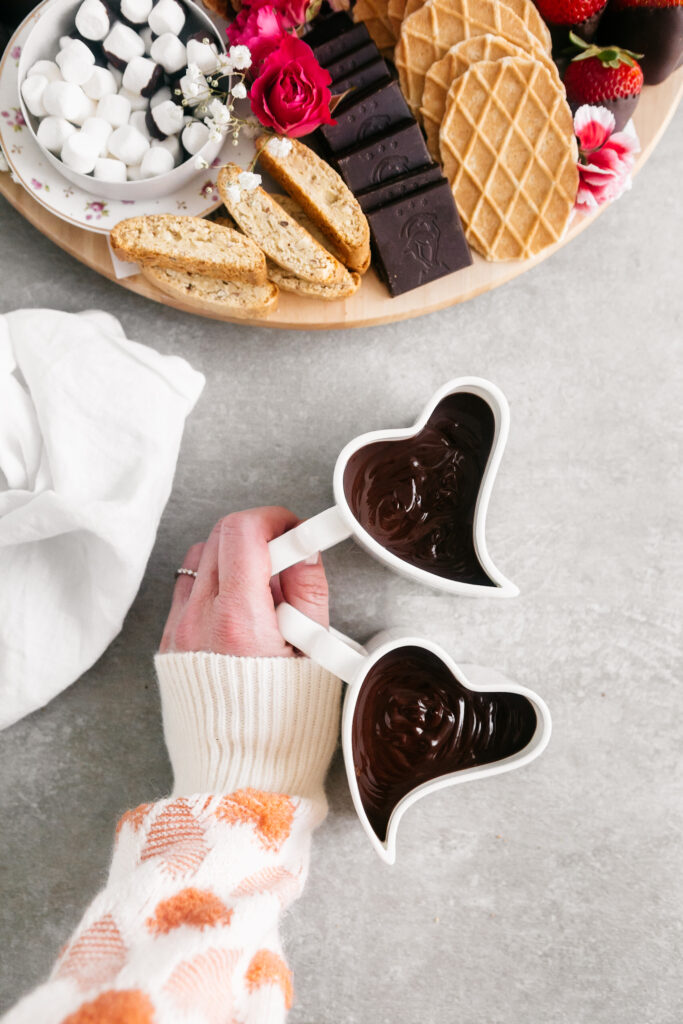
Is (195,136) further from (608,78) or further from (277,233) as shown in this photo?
(608,78)

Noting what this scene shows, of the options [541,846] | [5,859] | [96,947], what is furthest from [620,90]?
[5,859]

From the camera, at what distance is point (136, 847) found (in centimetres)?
93

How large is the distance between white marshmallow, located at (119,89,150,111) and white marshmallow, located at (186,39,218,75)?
0.10m

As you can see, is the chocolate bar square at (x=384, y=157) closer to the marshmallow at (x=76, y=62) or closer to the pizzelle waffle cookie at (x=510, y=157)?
the pizzelle waffle cookie at (x=510, y=157)

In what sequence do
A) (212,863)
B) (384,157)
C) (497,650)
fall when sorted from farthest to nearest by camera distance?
(497,650) → (384,157) → (212,863)

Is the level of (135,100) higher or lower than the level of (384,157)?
higher

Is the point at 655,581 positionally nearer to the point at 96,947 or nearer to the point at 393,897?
the point at 393,897

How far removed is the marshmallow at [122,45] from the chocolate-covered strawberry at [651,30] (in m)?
0.74

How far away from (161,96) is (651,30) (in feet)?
2.49

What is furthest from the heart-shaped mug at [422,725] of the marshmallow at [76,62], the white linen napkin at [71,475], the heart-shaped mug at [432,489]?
the marshmallow at [76,62]

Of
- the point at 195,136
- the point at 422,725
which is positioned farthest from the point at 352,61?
the point at 422,725

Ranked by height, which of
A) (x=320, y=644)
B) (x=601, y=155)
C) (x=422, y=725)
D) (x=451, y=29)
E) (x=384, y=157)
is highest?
(x=451, y=29)

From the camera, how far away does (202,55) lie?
1.03m

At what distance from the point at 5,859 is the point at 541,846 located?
922mm
